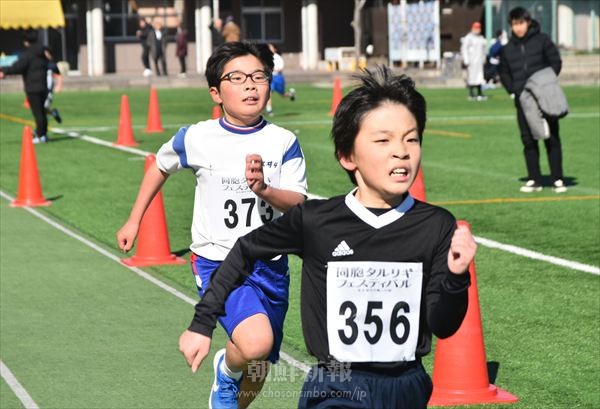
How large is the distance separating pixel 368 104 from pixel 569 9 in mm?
47720

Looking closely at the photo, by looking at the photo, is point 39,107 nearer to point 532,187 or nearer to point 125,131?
point 125,131

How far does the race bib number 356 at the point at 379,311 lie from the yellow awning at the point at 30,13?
159ft

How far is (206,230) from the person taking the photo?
260 inches

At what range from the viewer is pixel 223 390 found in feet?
21.3

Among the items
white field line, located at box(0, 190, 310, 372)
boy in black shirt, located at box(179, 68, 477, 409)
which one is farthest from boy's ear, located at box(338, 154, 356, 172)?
white field line, located at box(0, 190, 310, 372)

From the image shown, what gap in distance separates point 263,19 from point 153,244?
53.0 m

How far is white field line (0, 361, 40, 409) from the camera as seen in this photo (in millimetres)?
7523

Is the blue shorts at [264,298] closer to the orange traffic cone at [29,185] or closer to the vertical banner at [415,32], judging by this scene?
the orange traffic cone at [29,185]

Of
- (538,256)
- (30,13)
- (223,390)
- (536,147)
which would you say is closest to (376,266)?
(223,390)

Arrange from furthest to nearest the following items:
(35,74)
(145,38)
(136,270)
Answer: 1. (145,38)
2. (35,74)
3. (136,270)

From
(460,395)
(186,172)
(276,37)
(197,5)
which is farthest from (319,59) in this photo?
(460,395)

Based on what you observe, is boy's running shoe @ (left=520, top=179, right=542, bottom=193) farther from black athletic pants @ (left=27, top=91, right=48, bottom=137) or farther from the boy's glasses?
black athletic pants @ (left=27, top=91, right=48, bottom=137)

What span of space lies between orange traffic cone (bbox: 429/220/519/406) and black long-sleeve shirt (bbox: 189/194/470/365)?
2.79 meters

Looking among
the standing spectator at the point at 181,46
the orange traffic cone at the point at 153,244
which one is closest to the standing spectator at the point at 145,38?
the standing spectator at the point at 181,46
